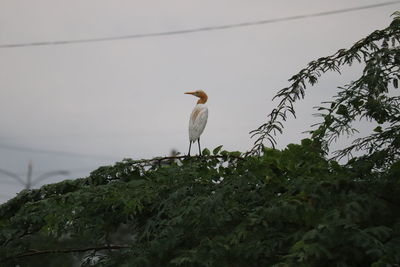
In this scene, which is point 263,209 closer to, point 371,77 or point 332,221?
point 332,221

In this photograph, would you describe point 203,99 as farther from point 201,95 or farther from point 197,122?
point 197,122

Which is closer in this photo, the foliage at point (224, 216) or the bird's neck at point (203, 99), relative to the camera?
the foliage at point (224, 216)

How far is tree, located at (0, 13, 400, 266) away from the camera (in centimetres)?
309

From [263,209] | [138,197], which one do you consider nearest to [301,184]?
[263,209]

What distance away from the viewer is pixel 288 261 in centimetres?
282

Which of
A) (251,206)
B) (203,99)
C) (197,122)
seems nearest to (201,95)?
(203,99)

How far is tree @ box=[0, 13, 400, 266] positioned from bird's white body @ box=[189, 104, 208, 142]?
7.42 ft

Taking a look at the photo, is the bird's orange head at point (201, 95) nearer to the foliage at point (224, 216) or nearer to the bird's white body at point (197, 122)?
the bird's white body at point (197, 122)

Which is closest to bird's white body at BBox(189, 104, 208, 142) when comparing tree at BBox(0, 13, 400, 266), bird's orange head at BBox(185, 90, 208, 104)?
bird's orange head at BBox(185, 90, 208, 104)

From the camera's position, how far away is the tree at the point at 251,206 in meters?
3.09

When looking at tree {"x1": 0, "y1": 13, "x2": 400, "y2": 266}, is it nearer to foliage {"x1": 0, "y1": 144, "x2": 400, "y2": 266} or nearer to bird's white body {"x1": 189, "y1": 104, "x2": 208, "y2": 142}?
foliage {"x1": 0, "y1": 144, "x2": 400, "y2": 266}

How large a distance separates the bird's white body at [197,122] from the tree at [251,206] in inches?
89.0

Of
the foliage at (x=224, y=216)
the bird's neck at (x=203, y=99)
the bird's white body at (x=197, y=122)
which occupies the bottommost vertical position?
the foliage at (x=224, y=216)

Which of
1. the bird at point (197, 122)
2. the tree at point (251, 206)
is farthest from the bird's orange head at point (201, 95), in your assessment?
the tree at point (251, 206)
